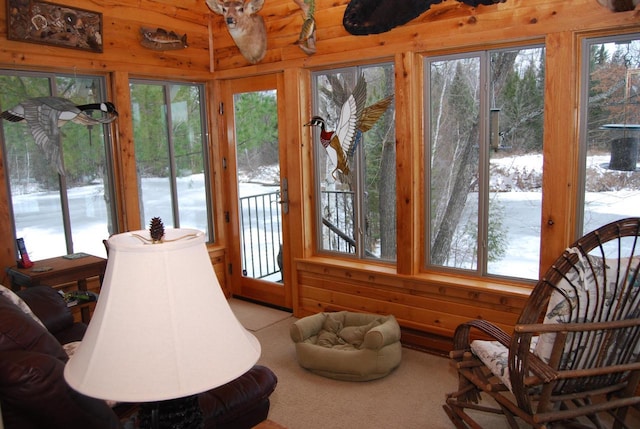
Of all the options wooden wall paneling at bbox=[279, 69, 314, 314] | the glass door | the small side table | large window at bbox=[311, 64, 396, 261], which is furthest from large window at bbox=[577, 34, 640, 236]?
the small side table

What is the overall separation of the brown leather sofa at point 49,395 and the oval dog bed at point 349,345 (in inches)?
46.5

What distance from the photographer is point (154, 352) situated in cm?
106

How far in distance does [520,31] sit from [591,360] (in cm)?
190

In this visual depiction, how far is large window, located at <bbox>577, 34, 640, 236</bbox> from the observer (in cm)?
284

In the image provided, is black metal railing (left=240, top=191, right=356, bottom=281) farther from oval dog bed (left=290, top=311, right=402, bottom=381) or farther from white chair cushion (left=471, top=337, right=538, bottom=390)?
white chair cushion (left=471, top=337, right=538, bottom=390)

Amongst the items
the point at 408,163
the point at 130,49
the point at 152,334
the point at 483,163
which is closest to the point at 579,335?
the point at 483,163

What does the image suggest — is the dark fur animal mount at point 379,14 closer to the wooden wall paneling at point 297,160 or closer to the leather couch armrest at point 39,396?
the wooden wall paneling at point 297,160

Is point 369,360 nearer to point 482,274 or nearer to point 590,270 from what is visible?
point 482,274

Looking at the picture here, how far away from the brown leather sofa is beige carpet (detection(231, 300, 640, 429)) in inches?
34.6

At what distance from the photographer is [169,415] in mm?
1271

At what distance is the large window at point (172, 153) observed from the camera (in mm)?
4316

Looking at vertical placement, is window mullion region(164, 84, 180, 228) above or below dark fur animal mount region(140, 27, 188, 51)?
below

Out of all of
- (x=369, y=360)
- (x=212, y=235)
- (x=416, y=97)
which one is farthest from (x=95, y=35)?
(x=369, y=360)

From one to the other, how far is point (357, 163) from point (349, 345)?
4.46 feet
